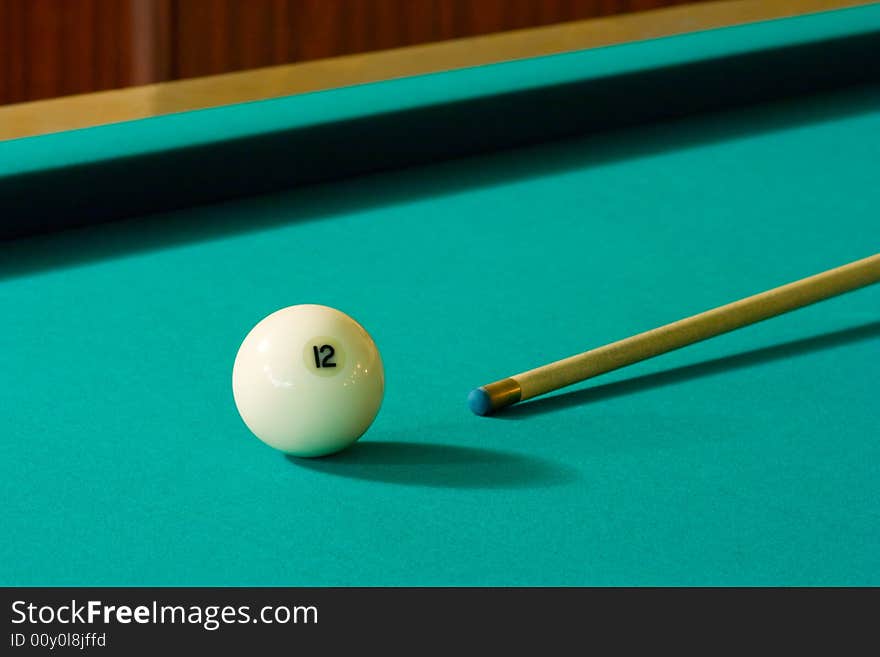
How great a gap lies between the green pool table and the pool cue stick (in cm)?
3

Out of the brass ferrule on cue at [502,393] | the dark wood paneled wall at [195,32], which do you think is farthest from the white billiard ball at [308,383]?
the dark wood paneled wall at [195,32]

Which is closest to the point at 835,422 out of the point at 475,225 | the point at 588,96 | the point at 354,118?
the point at 475,225

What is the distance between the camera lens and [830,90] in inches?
109

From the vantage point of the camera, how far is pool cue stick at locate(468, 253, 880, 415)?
1.43m

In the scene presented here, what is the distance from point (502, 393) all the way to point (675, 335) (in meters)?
0.29

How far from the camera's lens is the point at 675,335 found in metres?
1.60

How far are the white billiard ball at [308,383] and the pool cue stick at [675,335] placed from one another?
0.54ft

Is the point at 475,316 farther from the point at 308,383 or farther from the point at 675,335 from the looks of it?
the point at 308,383

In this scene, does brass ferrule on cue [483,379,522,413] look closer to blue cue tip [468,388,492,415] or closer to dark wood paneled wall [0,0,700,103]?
blue cue tip [468,388,492,415]

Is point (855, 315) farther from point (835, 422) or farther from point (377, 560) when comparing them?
point (377, 560)

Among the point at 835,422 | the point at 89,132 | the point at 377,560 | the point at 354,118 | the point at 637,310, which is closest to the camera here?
the point at 377,560

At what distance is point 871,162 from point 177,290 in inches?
50.6

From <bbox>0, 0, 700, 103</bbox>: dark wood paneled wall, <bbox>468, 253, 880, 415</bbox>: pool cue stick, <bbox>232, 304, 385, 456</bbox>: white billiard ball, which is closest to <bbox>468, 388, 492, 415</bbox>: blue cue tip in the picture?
<bbox>468, 253, 880, 415</bbox>: pool cue stick

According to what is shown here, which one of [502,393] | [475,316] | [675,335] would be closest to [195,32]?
[475,316]
